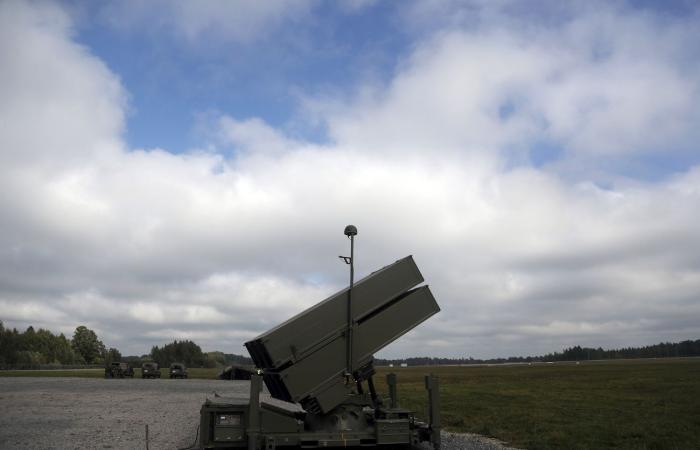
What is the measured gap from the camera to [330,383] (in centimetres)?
864

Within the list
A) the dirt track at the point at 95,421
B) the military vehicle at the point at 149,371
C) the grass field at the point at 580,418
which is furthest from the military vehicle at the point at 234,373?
the grass field at the point at 580,418

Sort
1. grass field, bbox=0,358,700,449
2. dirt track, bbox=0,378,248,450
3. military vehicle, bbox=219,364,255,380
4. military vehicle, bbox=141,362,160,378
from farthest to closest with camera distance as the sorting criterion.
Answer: military vehicle, bbox=141,362,160,378 → military vehicle, bbox=219,364,255,380 → grass field, bbox=0,358,700,449 → dirt track, bbox=0,378,248,450

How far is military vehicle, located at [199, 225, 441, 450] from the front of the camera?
798 centimetres

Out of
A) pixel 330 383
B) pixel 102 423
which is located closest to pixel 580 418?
pixel 330 383

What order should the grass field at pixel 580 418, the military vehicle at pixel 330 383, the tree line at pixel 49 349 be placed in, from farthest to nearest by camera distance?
the tree line at pixel 49 349 < the grass field at pixel 580 418 < the military vehicle at pixel 330 383

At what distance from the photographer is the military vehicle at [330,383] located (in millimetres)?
7984

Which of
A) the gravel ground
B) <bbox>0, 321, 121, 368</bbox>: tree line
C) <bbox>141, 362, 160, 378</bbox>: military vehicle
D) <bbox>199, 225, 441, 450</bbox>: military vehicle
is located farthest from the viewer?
<bbox>0, 321, 121, 368</bbox>: tree line

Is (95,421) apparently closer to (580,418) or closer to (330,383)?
(330,383)

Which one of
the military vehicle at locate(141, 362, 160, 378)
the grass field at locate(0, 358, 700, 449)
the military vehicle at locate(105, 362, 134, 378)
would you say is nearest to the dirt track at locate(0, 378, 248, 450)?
the grass field at locate(0, 358, 700, 449)

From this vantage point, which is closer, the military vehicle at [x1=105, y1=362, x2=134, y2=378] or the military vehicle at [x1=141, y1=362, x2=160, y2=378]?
the military vehicle at [x1=105, y1=362, x2=134, y2=378]

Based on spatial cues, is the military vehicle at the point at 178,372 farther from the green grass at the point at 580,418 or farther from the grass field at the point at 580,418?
the grass field at the point at 580,418

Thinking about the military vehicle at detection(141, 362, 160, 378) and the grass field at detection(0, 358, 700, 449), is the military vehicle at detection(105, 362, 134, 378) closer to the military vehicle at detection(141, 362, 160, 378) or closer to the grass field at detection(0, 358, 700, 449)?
the military vehicle at detection(141, 362, 160, 378)

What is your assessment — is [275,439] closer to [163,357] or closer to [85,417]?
[85,417]

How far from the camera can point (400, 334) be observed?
9359 millimetres
